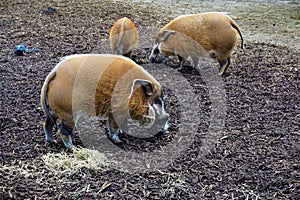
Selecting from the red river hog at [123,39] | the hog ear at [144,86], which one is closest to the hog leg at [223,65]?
the red river hog at [123,39]

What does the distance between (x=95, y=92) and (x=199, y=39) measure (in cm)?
264

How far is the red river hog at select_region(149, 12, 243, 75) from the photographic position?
238 inches

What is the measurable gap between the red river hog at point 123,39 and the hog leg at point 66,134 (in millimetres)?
2744

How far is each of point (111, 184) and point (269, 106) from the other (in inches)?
92.6

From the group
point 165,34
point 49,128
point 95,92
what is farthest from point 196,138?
point 165,34

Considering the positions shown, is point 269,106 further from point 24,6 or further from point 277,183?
point 24,6

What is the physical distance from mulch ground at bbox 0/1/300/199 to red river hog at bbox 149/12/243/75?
242mm

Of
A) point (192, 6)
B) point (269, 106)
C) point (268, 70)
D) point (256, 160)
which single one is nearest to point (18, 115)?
point (256, 160)

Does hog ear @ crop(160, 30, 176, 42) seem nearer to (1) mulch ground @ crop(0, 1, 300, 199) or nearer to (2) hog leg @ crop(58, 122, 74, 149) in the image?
(1) mulch ground @ crop(0, 1, 300, 199)

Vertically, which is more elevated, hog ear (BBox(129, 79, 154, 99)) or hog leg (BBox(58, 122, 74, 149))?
hog ear (BBox(129, 79, 154, 99))

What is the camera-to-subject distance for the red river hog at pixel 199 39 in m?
6.05

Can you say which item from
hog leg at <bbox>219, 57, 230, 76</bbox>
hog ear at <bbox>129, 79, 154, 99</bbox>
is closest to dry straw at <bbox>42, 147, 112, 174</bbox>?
hog ear at <bbox>129, 79, 154, 99</bbox>

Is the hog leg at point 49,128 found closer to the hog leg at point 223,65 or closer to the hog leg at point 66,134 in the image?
the hog leg at point 66,134

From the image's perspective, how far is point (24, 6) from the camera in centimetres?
940
